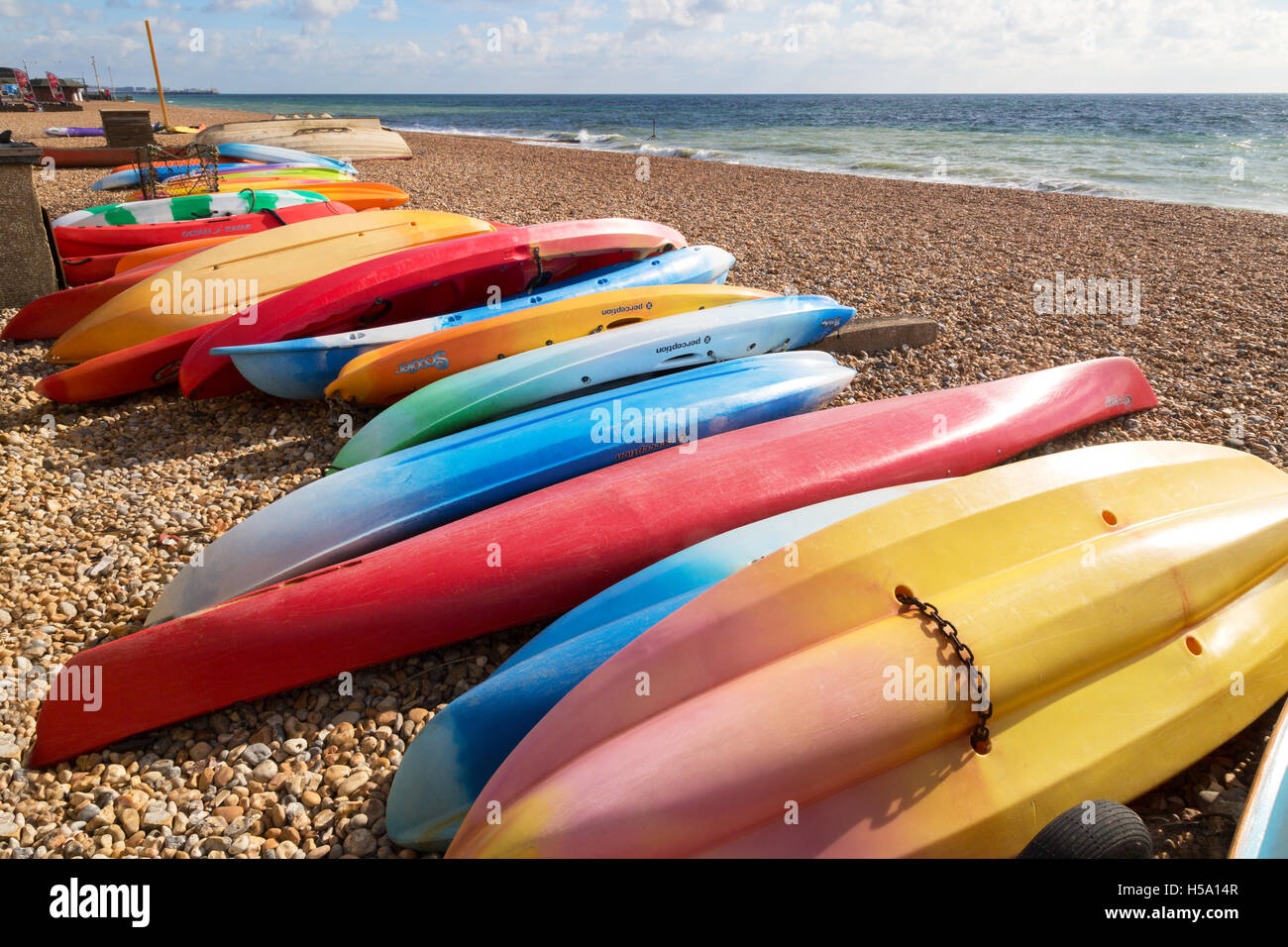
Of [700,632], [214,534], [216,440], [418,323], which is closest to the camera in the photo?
[700,632]

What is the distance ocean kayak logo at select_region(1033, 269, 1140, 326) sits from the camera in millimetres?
6859

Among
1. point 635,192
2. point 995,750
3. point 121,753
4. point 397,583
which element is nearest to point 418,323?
point 397,583

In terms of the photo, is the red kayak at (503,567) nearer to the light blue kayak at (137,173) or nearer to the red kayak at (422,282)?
the red kayak at (422,282)

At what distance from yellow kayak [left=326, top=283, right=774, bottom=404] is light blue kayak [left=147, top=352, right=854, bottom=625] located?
944 mm

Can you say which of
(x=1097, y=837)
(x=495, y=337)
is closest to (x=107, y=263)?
(x=495, y=337)

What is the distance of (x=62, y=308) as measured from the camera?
5.75 meters

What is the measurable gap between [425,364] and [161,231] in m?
4.53

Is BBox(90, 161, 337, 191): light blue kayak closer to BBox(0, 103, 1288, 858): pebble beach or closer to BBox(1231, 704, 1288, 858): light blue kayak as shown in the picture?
BBox(0, 103, 1288, 858): pebble beach

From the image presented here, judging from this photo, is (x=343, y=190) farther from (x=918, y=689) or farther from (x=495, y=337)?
(x=918, y=689)

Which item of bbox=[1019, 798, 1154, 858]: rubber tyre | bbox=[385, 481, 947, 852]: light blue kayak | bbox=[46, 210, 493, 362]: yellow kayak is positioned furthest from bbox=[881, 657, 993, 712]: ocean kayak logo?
bbox=[46, 210, 493, 362]: yellow kayak

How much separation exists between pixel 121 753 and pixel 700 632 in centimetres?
206

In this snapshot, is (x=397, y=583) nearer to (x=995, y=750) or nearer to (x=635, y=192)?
(x=995, y=750)

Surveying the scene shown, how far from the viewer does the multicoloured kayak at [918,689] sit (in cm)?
196
